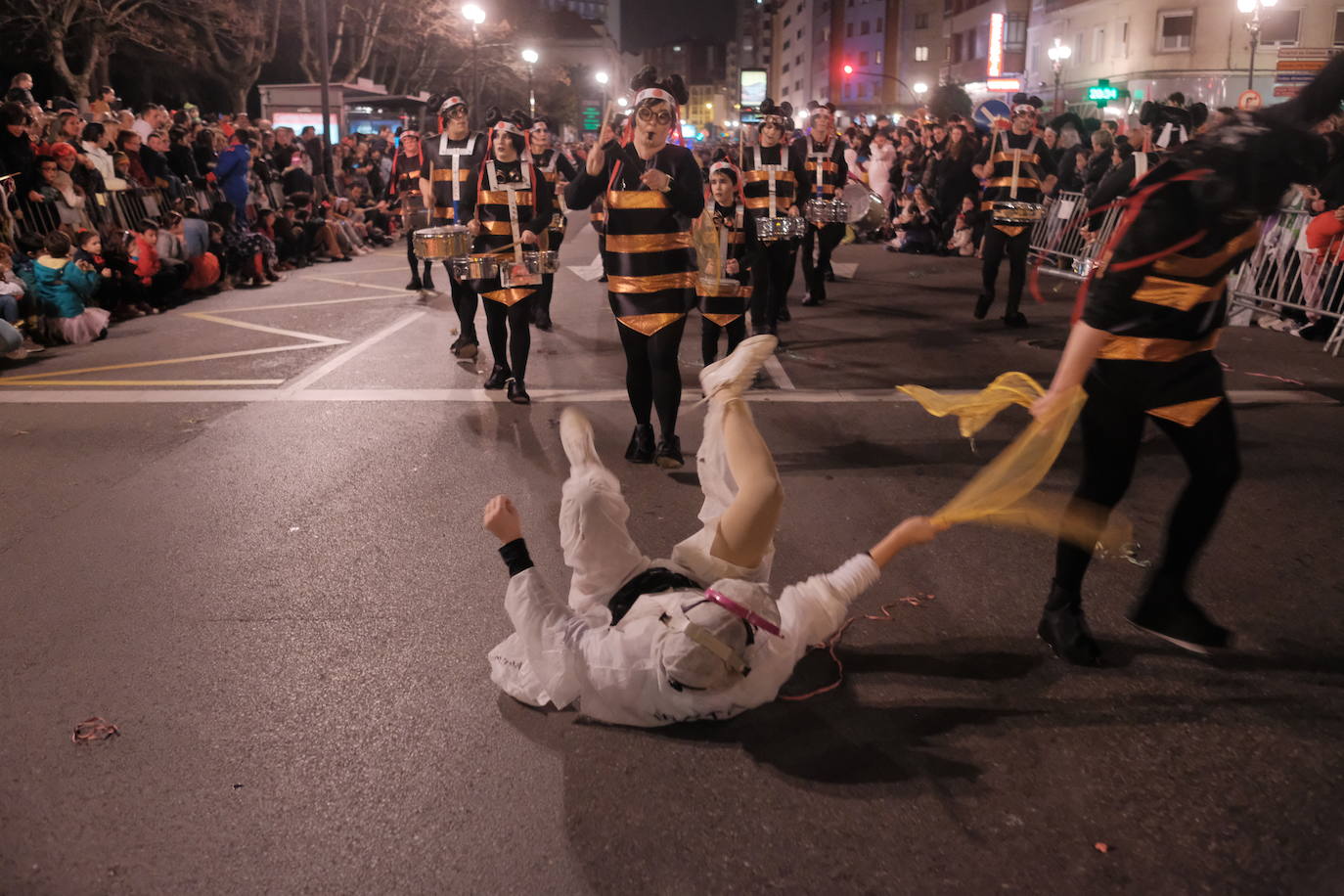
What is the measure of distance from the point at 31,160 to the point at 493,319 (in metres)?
7.29

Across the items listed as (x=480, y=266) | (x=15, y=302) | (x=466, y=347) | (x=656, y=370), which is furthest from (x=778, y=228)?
(x=15, y=302)

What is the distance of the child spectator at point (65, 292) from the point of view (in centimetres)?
1045

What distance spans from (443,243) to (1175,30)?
4343 cm

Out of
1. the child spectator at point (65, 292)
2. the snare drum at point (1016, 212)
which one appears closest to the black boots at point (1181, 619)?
the snare drum at point (1016, 212)

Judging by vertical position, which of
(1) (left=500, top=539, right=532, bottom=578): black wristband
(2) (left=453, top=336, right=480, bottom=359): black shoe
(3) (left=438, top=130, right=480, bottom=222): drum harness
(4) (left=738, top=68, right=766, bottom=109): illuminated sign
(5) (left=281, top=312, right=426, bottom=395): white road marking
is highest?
(4) (left=738, top=68, right=766, bottom=109): illuminated sign

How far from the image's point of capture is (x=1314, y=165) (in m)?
3.26

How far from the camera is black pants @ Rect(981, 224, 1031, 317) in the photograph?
10.7 meters

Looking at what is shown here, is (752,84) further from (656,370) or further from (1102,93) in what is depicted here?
(656,370)

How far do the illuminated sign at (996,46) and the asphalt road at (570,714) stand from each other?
50429 mm

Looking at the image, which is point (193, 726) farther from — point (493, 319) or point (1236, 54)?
point (1236, 54)

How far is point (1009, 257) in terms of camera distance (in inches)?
419

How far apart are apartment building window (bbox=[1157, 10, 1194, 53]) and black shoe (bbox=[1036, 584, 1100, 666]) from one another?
149 ft

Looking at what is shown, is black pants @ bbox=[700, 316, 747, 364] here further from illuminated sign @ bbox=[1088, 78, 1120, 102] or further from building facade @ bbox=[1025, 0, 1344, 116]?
building facade @ bbox=[1025, 0, 1344, 116]

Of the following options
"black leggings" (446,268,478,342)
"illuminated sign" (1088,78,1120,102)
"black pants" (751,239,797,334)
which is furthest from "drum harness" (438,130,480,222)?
"illuminated sign" (1088,78,1120,102)
